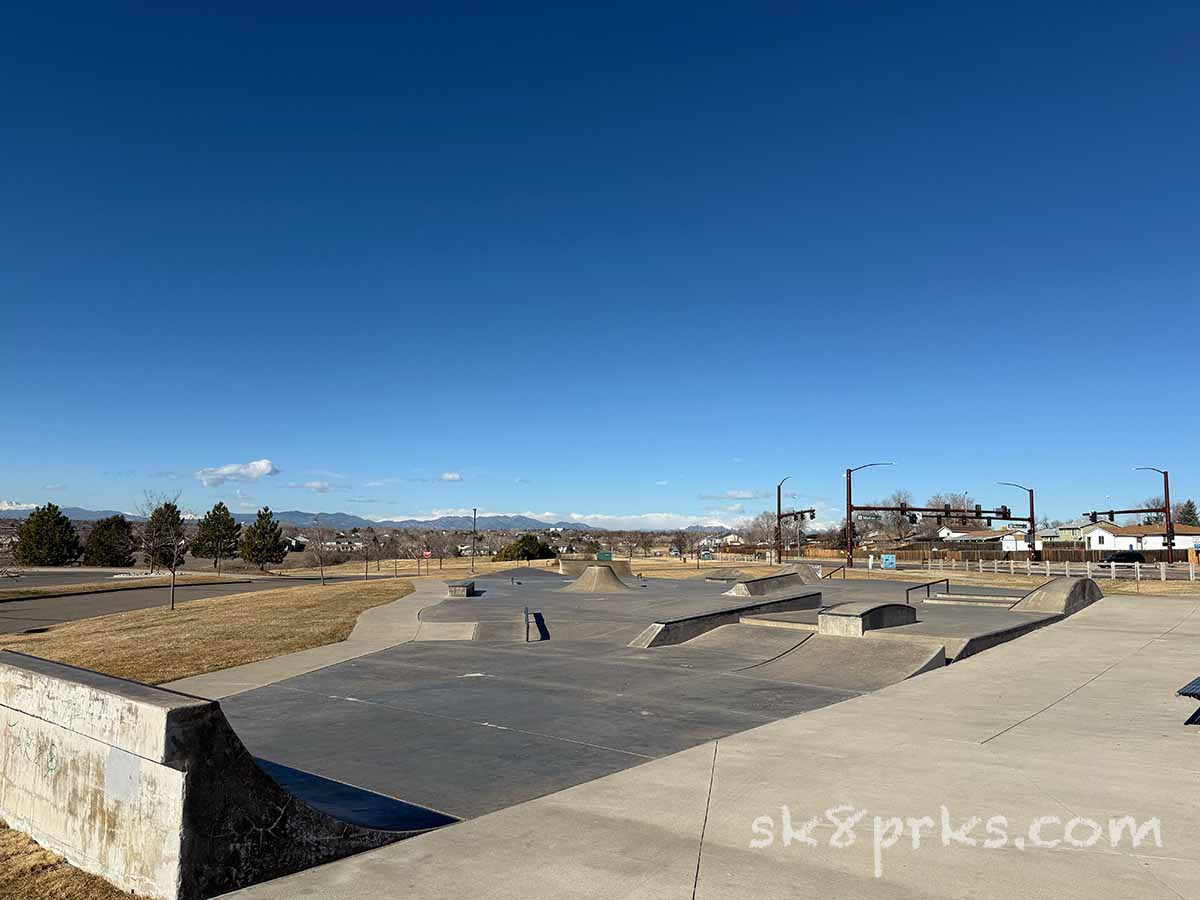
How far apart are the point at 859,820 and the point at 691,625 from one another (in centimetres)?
1085

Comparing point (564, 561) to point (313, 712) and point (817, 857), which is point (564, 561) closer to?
point (313, 712)

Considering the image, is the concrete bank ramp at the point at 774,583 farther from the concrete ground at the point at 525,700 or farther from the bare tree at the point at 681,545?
the bare tree at the point at 681,545

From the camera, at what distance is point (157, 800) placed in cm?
449

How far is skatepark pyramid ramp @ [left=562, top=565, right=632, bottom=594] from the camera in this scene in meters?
28.6

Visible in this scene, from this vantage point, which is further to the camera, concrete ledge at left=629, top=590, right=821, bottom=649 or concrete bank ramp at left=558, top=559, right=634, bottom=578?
concrete bank ramp at left=558, top=559, right=634, bottom=578

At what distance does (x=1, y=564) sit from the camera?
4075cm

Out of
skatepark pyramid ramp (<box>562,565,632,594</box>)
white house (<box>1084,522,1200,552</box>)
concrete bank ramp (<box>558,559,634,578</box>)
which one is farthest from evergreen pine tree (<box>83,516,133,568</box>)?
white house (<box>1084,522,1200,552</box>)

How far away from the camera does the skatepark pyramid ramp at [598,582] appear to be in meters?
28.6

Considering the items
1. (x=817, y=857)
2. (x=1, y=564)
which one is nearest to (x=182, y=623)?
(x=817, y=857)

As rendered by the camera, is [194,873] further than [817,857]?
No

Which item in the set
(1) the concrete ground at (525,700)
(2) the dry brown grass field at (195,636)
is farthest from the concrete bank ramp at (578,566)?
(1) the concrete ground at (525,700)

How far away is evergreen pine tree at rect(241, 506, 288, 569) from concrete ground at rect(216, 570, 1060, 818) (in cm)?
6198

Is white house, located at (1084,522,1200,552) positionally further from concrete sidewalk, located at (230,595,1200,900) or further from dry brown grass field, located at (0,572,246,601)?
concrete sidewalk, located at (230,595,1200,900)

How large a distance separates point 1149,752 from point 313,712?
9.83 metres
